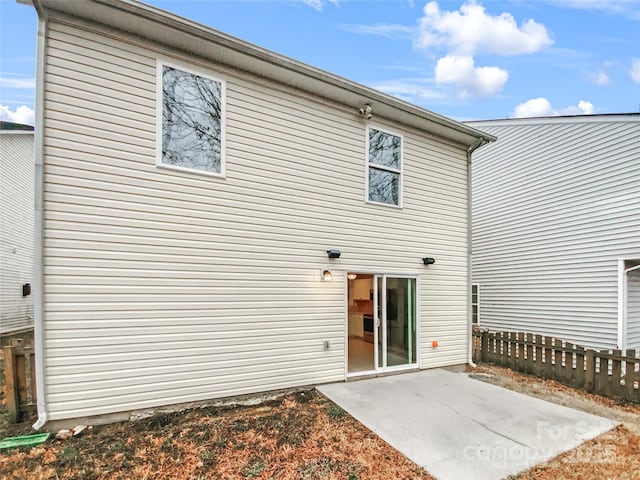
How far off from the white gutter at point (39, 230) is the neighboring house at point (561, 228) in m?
11.1

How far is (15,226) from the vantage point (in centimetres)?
1072

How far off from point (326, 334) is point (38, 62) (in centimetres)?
550

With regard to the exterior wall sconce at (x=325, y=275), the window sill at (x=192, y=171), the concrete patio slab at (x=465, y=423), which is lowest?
the concrete patio slab at (x=465, y=423)

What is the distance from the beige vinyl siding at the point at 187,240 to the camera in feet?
12.5

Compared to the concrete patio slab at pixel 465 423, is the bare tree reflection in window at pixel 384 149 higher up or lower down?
higher up

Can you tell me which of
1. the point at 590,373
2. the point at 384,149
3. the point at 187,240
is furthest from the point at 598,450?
the point at 187,240

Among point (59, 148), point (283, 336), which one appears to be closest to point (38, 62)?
point (59, 148)

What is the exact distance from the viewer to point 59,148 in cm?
381

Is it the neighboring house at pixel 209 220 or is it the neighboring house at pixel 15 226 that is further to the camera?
the neighboring house at pixel 15 226

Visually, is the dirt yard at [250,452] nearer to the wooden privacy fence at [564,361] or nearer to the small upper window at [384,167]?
the wooden privacy fence at [564,361]

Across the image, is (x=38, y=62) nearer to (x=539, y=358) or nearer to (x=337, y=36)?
(x=337, y=36)

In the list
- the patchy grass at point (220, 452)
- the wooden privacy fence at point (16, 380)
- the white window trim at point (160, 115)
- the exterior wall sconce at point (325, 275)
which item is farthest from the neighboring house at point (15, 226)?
the exterior wall sconce at point (325, 275)

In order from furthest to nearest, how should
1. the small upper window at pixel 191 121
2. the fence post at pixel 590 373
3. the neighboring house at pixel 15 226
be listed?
the neighboring house at pixel 15 226, the fence post at pixel 590 373, the small upper window at pixel 191 121

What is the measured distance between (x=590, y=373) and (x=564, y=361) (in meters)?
0.46
